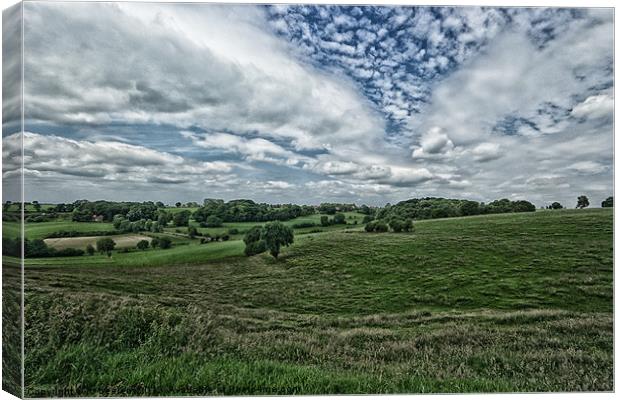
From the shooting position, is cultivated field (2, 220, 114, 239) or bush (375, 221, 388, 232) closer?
cultivated field (2, 220, 114, 239)

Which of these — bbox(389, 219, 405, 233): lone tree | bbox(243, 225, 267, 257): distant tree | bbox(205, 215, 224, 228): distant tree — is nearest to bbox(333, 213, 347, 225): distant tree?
bbox(389, 219, 405, 233): lone tree

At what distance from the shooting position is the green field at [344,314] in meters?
4.55

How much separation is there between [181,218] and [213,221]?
1.44 feet

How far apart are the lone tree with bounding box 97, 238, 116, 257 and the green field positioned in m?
0.09

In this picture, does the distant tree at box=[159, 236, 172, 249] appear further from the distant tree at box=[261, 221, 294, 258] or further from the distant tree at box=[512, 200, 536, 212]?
the distant tree at box=[512, 200, 536, 212]

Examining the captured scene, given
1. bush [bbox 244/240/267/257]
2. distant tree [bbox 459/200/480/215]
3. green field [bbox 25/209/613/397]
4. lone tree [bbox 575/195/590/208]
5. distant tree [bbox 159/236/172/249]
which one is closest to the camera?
green field [bbox 25/209/613/397]

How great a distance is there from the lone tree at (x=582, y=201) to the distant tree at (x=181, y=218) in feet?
18.4

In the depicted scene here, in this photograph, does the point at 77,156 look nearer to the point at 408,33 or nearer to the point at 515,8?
the point at 408,33

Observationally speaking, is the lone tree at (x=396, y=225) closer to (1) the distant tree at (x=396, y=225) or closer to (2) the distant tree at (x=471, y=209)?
(1) the distant tree at (x=396, y=225)

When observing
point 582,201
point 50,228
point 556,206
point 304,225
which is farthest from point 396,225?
point 50,228

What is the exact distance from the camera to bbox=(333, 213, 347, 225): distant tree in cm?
559

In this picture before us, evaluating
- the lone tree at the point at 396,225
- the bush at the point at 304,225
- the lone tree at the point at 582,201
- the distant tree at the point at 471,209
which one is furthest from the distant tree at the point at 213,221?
the lone tree at the point at 582,201

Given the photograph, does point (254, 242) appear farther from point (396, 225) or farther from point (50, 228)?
point (50, 228)

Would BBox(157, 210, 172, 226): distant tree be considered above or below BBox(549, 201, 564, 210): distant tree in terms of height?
below
